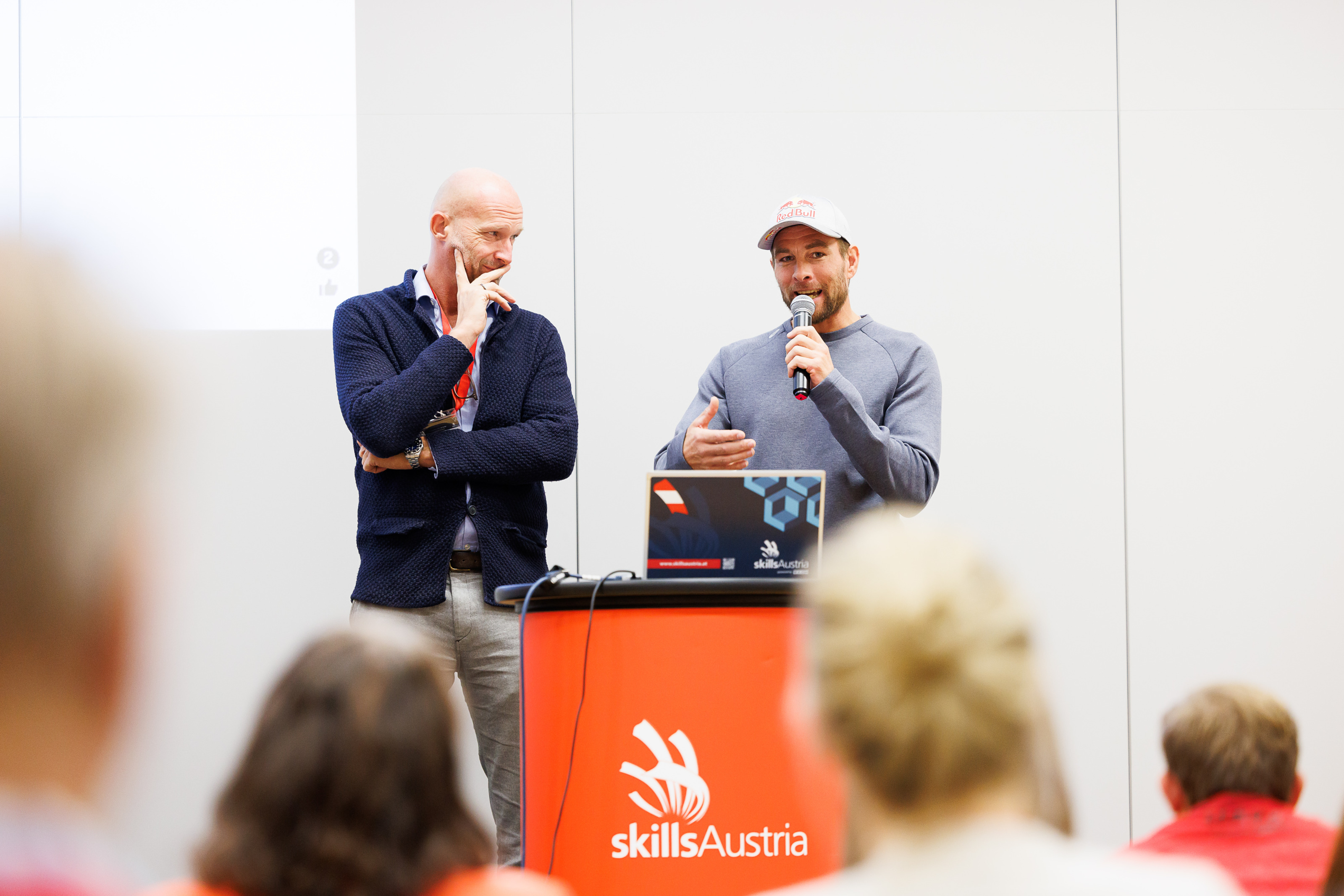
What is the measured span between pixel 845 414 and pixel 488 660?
3.49ft

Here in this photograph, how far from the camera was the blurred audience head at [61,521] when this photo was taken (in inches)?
23.4

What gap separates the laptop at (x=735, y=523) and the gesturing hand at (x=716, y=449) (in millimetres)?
411

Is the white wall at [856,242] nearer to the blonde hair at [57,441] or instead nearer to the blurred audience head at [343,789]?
the blurred audience head at [343,789]

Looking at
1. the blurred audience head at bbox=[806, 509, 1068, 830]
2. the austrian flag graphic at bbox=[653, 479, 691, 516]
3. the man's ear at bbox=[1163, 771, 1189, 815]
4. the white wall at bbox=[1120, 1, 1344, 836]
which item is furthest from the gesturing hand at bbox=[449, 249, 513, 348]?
the white wall at bbox=[1120, 1, 1344, 836]

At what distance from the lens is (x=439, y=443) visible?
2.56 m

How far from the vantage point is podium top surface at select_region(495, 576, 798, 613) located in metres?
1.97

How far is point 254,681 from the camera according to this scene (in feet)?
11.7

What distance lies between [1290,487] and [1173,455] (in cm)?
42

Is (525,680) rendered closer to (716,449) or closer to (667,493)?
(667,493)

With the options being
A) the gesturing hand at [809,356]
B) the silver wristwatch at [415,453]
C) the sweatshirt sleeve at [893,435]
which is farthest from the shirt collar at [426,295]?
the sweatshirt sleeve at [893,435]

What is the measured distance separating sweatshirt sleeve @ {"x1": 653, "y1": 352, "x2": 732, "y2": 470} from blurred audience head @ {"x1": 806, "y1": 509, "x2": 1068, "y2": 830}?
5.92 feet

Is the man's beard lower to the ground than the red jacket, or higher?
higher

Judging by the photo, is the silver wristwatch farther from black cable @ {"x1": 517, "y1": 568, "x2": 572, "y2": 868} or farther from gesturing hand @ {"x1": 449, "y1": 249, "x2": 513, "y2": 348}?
black cable @ {"x1": 517, "y1": 568, "x2": 572, "y2": 868}

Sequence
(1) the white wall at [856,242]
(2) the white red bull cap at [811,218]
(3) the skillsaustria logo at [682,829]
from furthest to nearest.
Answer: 1. (1) the white wall at [856,242]
2. (2) the white red bull cap at [811,218]
3. (3) the skillsaustria logo at [682,829]
